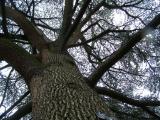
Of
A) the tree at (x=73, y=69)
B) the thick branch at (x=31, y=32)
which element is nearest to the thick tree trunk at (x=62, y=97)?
the tree at (x=73, y=69)

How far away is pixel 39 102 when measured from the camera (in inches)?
92.8

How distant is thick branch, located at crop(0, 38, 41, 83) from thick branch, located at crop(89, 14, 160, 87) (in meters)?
0.56

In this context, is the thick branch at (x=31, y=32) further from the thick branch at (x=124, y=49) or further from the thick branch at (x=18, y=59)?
the thick branch at (x=124, y=49)

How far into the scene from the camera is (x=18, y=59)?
10.2 ft

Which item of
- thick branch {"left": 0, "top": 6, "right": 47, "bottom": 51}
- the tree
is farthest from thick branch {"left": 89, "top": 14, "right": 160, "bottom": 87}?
thick branch {"left": 0, "top": 6, "right": 47, "bottom": 51}

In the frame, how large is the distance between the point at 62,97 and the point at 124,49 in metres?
0.76

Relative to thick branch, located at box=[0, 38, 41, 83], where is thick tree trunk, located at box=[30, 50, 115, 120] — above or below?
below

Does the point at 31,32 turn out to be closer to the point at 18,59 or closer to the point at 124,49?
the point at 18,59

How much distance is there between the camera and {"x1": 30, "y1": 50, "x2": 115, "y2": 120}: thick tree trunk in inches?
79.7

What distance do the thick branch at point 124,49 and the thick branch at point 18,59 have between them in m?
0.56

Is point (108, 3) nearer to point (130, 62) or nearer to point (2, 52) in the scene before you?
point (130, 62)

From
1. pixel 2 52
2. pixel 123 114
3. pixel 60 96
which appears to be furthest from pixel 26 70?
pixel 123 114

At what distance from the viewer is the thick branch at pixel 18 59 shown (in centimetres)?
300

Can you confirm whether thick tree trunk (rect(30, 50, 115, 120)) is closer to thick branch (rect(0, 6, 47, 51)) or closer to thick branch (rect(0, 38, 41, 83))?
thick branch (rect(0, 38, 41, 83))
